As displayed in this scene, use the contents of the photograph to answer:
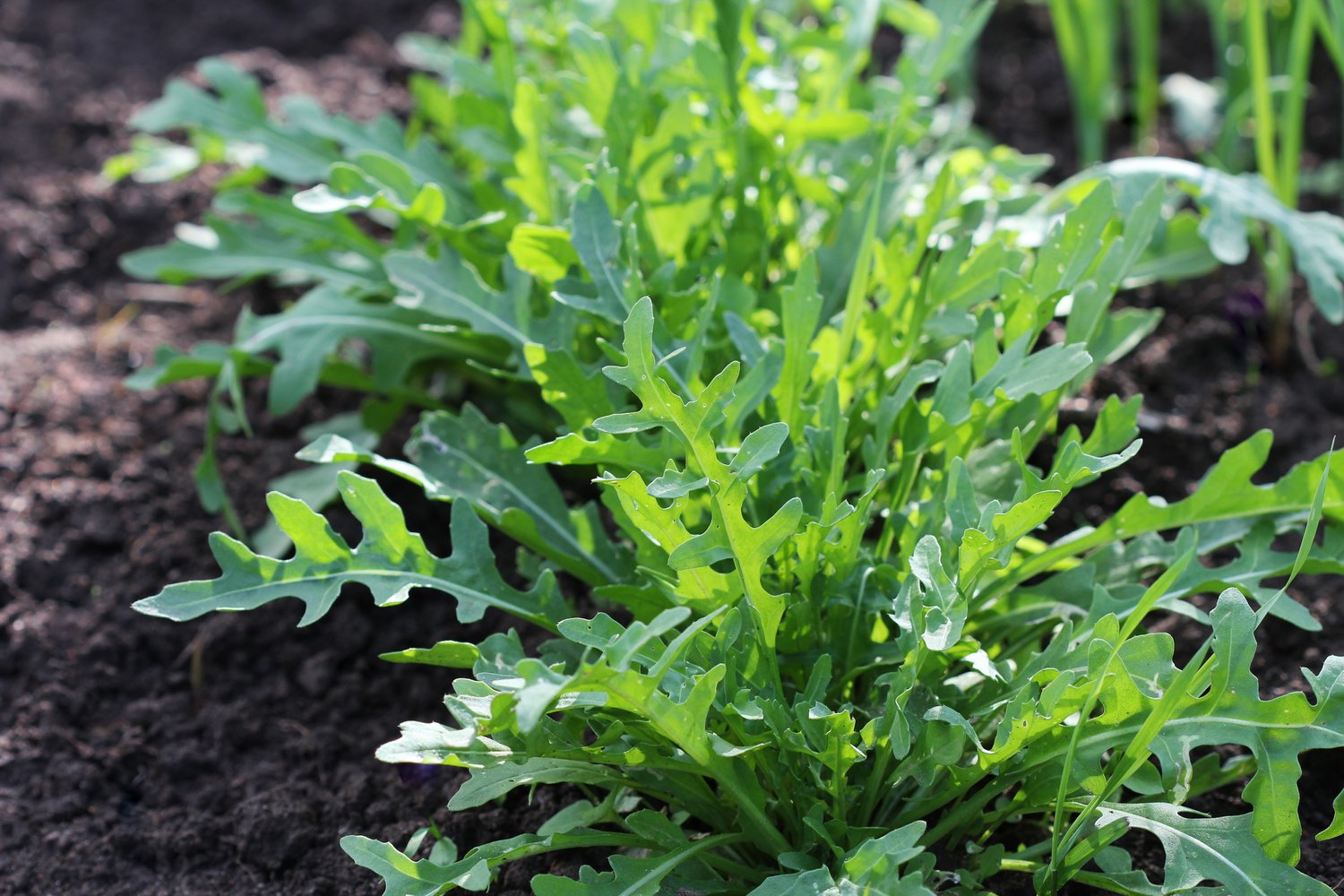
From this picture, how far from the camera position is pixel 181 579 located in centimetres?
213

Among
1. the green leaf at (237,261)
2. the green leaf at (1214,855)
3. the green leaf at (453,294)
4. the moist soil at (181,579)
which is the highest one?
the green leaf at (453,294)

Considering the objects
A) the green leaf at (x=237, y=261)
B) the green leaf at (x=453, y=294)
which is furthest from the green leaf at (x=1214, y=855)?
the green leaf at (x=237, y=261)

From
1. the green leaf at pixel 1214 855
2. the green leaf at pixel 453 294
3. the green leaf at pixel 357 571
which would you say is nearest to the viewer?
the green leaf at pixel 1214 855

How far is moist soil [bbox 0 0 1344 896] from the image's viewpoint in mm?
1729

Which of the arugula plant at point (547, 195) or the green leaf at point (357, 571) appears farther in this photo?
the arugula plant at point (547, 195)

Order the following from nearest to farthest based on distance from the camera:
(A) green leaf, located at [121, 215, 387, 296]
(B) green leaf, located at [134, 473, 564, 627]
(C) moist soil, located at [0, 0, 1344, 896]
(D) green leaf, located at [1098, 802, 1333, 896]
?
(D) green leaf, located at [1098, 802, 1333, 896] < (B) green leaf, located at [134, 473, 564, 627] < (C) moist soil, located at [0, 0, 1344, 896] < (A) green leaf, located at [121, 215, 387, 296]

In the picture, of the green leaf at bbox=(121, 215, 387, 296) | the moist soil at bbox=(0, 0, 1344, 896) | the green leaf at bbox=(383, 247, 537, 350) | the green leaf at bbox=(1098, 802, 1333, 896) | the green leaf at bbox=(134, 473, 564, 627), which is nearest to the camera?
the green leaf at bbox=(1098, 802, 1333, 896)

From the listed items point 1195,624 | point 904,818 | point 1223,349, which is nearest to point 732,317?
point 904,818

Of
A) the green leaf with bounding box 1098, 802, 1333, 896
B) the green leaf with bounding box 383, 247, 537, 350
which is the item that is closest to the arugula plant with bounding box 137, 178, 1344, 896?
the green leaf with bounding box 1098, 802, 1333, 896

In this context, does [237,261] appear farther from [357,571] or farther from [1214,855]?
[1214,855]

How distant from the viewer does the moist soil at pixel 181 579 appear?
173cm

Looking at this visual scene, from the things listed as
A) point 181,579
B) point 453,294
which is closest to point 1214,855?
point 453,294

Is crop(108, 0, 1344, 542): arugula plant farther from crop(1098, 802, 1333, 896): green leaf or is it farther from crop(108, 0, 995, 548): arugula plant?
crop(1098, 802, 1333, 896): green leaf

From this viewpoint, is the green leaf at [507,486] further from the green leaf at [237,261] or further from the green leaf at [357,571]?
the green leaf at [237,261]
